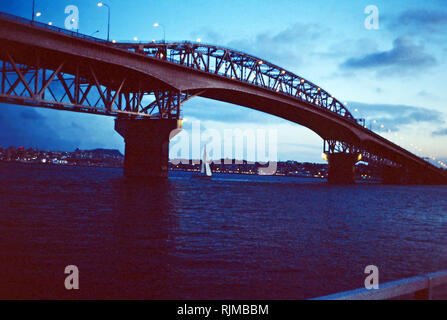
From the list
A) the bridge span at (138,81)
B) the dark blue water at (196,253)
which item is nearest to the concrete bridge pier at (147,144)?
the bridge span at (138,81)

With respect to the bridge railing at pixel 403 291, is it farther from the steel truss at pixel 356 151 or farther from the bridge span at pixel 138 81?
the steel truss at pixel 356 151

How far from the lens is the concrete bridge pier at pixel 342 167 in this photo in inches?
4326

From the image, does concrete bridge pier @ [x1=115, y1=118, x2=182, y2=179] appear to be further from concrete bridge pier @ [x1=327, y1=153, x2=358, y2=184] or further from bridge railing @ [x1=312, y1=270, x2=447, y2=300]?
concrete bridge pier @ [x1=327, y1=153, x2=358, y2=184]

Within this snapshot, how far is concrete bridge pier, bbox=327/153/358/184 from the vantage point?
110 metres

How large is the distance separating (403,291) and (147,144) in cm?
5507

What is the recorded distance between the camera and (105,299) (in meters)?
9.12

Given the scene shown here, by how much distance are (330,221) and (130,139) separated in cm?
4059

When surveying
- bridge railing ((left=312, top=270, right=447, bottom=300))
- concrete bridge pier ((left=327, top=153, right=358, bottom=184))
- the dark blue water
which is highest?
concrete bridge pier ((left=327, top=153, right=358, bottom=184))

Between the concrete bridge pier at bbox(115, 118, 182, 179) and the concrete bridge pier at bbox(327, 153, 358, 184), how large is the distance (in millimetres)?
65109

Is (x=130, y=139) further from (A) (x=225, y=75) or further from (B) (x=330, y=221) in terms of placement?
(B) (x=330, y=221)

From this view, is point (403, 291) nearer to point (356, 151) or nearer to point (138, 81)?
point (138, 81)

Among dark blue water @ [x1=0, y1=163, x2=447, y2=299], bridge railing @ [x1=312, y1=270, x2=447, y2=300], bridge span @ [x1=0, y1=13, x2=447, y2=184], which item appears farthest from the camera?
bridge span @ [x1=0, y1=13, x2=447, y2=184]

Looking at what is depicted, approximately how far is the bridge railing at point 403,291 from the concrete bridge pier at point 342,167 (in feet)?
353

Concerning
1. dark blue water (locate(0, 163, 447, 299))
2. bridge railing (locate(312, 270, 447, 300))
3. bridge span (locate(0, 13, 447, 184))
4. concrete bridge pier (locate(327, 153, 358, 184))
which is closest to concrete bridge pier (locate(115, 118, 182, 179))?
bridge span (locate(0, 13, 447, 184))
